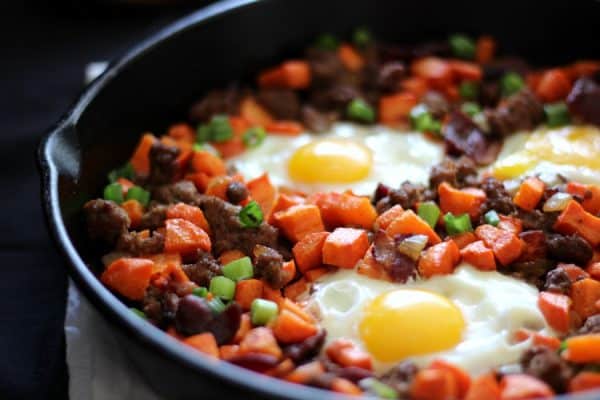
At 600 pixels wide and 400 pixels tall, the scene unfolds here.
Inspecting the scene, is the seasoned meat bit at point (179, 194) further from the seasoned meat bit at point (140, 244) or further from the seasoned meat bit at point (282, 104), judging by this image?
the seasoned meat bit at point (282, 104)

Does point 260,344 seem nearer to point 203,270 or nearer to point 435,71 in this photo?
point 203,270

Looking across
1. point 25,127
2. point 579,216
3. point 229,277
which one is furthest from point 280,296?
point 25,127

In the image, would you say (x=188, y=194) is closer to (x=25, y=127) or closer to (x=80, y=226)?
(x=80, y=226)

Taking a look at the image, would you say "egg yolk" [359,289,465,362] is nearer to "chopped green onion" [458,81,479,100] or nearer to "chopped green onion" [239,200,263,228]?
"chopped green onion" [239,200,263,228]

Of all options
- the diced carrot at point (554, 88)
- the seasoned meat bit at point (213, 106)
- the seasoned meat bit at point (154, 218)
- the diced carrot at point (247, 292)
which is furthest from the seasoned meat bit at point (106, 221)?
the diced carrot at point (554, 88)

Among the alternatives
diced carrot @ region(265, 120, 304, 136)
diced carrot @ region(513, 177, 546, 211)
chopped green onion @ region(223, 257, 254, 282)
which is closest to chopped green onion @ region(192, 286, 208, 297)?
chopped green onion @ region(223, 257, 254, 282)

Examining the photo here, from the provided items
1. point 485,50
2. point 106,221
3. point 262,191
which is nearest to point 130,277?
point 106,221
